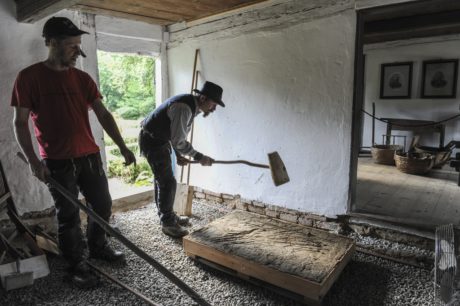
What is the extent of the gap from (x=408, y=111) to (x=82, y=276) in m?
6.35

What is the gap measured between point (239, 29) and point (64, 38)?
6.32 feet

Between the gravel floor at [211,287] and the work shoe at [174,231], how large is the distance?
287mm

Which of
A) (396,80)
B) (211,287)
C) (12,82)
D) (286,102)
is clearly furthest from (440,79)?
(12,82)

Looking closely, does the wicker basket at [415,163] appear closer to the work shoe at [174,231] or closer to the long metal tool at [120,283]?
the work shoe at [174,231]

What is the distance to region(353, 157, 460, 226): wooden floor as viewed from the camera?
10.1 ft

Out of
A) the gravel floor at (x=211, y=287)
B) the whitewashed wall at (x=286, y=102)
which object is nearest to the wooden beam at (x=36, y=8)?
the whitewashed wall at (x=286, y=102)

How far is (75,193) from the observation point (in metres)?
2.23

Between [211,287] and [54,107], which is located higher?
[54,107]

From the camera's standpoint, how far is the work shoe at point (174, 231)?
301 centimetres

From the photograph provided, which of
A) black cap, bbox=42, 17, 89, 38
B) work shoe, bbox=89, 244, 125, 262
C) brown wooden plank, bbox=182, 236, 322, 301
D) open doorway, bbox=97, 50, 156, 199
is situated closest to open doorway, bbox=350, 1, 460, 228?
brown wooden plank, bbox=182, 236, 322, 301

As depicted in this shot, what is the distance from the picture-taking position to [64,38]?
6.56ft

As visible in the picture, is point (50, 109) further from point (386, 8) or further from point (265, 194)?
point (386, 8)

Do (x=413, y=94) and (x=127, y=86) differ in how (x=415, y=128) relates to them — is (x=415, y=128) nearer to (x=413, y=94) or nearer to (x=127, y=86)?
(x=413, y=94)

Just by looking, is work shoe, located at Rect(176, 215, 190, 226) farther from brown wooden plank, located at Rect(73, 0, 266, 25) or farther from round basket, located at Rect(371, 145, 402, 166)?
round basket, located at Rect(371, 145, 402, 166)
